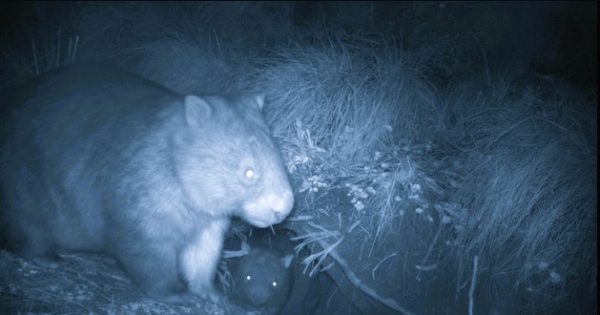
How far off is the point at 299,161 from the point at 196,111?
199cm

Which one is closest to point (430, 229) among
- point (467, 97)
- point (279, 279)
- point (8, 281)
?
point (279, 279)

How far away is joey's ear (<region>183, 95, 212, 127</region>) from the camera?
8.84 ft

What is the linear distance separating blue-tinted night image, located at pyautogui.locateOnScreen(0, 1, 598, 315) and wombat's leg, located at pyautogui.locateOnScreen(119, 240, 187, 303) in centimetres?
1

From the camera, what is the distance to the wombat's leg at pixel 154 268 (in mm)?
3002

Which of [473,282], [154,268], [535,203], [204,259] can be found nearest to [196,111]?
[154,268]

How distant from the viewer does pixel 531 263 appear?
3.69 m

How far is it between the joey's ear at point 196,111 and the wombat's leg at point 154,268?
0.84 metres

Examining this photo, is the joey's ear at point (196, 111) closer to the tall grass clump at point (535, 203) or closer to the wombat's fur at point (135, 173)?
the wombat's fur at point (135, 173)

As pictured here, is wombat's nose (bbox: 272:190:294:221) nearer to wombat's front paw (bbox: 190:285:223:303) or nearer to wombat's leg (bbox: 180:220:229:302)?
wombat's leg (bbox: 180:220:229:302)

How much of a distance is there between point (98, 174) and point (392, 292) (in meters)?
2.38

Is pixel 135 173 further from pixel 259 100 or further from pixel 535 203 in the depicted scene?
pixel 535 203

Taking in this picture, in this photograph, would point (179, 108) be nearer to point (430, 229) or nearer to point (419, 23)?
point (430, 229)

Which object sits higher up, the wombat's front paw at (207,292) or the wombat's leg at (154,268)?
the wombat's leg at (154,268)

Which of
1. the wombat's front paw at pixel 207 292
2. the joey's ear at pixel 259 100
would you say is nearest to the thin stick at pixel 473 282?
the wombat's front paw at pixel 207 292
